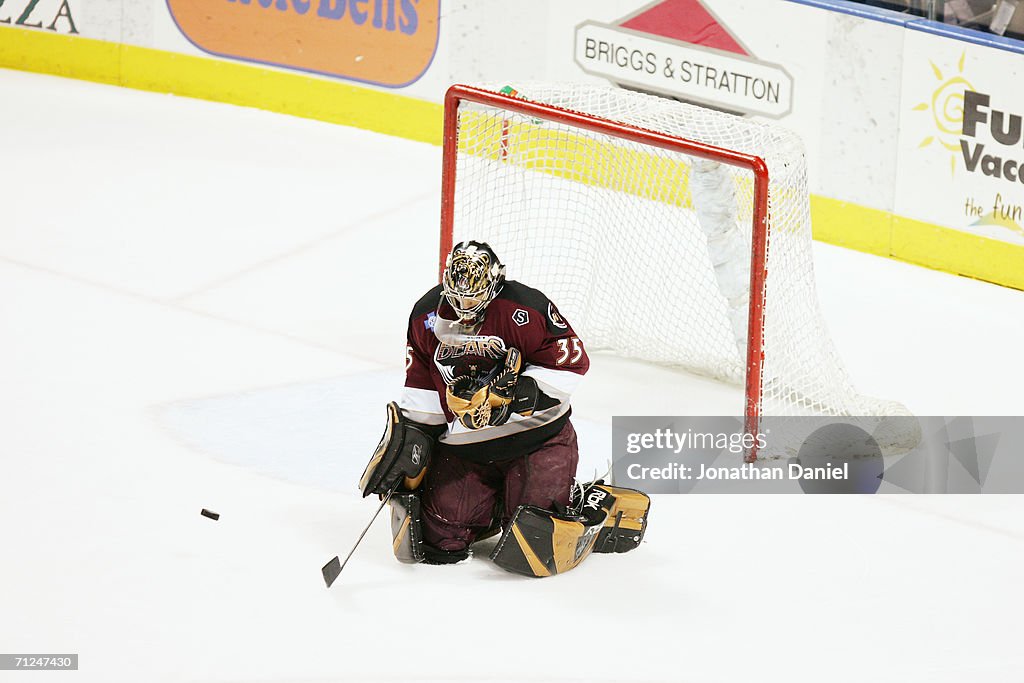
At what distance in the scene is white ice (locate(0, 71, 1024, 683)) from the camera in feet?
14.1

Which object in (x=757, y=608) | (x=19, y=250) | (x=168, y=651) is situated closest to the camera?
(x=168, y=651)

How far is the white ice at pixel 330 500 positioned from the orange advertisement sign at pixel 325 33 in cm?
88

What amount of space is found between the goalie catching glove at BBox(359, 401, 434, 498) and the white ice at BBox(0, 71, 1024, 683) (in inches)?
10.2

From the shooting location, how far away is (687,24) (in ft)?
24.3

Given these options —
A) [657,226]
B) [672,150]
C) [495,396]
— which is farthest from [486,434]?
[657,226]

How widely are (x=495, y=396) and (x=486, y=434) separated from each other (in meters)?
0.13

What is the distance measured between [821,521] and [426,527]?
1.18 m

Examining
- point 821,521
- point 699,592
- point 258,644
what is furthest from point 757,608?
point 258,644

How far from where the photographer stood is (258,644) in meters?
4.27

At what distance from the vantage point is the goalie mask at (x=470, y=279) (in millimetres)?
4410

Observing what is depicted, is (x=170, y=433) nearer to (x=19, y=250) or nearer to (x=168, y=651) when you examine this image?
(x=168, y=651)

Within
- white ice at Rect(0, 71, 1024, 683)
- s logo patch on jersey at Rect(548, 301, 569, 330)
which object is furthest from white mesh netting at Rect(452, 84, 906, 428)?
s logo patch on jersey at Rect(548, 301, 569, 330)

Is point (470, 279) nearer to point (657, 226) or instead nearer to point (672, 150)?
point (672, 150)

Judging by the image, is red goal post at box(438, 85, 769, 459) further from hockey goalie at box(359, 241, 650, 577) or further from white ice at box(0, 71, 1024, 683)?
hockey goalie at box(359, 241, 650, 577)
